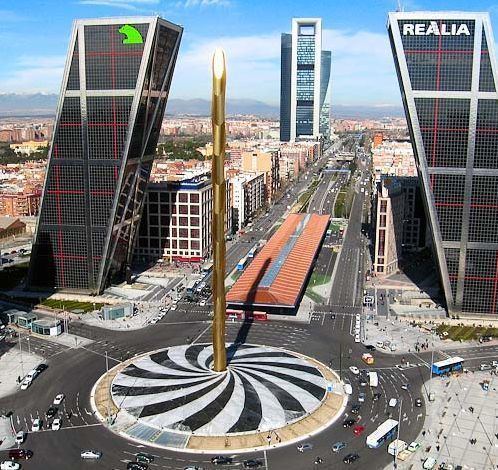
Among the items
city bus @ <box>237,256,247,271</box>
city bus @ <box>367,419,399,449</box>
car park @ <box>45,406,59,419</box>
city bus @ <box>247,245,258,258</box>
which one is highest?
city bus @ <box>247,245,258,258</box>

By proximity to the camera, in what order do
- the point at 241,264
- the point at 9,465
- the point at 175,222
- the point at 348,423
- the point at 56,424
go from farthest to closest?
the point at 175,222 < the point at 241,264 < the point at 348,423 < the point at 56,424 < the point at 9,465

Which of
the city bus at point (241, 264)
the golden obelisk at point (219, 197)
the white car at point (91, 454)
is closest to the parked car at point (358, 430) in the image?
the golden obelisk at point (219, 197)

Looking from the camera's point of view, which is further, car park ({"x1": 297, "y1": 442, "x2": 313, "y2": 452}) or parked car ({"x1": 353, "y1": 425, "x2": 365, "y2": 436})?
parked car ({"x1": 353, "y1": 425, "x2": 365, "y2": 436})

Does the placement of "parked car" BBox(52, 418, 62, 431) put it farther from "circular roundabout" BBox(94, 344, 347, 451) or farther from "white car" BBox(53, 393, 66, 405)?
"white car" BBox(53, 393, 66, 405)

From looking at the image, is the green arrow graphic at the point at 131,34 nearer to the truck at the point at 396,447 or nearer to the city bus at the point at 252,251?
the city bus at the point at 252,251

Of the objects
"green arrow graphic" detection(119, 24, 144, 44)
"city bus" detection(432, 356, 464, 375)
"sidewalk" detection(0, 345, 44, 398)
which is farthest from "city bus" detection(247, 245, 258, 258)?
"city bus" detection(432, 356, 464, 375)

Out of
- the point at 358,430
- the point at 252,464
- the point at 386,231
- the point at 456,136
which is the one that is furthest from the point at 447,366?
the point at 386,231

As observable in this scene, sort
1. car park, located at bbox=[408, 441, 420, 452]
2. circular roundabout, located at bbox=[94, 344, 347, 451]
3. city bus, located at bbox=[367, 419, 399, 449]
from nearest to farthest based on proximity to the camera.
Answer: car park, located at bbox=[408, 441, 420, 452], city bus, located at bbox=[367, 419, 399, 449], circular roundabout, located at bbox=[94, 344, 347, 451]

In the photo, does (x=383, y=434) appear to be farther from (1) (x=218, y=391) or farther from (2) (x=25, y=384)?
(2) (x=25, y=384)
